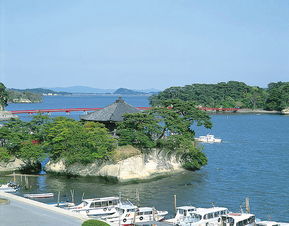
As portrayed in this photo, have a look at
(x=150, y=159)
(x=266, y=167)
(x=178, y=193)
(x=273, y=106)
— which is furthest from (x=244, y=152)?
(x=273, y=106)

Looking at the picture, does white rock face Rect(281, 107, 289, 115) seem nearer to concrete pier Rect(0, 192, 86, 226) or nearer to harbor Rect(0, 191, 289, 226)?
harbor Rect(0, 191, 289, 226)

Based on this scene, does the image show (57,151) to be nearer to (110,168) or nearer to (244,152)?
(110,168)

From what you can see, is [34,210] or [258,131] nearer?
[34,210]

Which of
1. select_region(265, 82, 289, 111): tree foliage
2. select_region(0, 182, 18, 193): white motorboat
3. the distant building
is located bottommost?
select_region(0, 182, 18, 193): white motorboat

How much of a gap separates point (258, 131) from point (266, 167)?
40.3 metres

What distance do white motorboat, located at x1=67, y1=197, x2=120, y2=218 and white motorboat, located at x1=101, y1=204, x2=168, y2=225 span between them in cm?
101

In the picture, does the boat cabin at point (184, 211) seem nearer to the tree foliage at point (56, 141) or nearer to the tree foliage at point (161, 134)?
the tree foliage at point (56, 141)

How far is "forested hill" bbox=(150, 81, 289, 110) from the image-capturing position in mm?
151500

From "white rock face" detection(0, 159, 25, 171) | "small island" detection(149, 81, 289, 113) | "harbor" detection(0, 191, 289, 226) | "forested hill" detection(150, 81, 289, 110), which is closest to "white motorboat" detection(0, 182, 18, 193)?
"harbor" detection(0, 191, 289, 226)

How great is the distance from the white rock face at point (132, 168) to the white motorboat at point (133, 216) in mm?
10137

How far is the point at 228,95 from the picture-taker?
166125 millimetres

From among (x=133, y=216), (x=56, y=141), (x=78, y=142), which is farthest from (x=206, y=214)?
(x=56, y=141)

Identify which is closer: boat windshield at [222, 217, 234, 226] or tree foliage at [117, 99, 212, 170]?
boat windshield at [222, 217, 234, 226]

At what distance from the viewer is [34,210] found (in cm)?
2727
